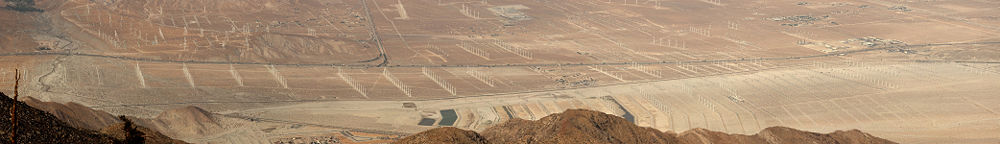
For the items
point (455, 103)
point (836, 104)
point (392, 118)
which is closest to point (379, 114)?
point (392, 118)

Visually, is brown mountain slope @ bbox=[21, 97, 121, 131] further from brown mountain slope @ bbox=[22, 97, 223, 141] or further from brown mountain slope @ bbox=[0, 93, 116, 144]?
brown mountain slope @ bbox=[0, 93, 116, 144]

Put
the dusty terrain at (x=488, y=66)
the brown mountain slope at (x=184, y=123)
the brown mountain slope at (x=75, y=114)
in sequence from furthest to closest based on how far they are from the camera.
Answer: the dusty terrain at (x=488, y=66) → the brown mountain slope at (x=184, y=123) → the brown mountain slope at (x=75, y=114)

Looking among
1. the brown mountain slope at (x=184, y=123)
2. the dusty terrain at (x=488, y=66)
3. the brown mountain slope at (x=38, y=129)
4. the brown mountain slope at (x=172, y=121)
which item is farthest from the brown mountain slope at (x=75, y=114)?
the brown mountain slope at (x=38, y=129)

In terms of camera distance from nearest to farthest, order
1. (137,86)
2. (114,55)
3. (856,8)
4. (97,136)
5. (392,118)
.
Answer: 1. (97,136)
2. (392,118)
3. (137,86)
4. (114,55)
5. (856,8)

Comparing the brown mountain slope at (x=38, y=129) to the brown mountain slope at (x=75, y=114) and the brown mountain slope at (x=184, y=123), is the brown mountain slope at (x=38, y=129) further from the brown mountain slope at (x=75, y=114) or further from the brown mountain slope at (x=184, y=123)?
the brown mountain slope at (x=184, y=123)

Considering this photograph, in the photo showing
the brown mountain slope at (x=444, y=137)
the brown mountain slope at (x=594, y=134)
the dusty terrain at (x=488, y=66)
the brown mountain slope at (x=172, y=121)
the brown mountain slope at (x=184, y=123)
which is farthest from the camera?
the dusty terrain at (x=488, y=66)

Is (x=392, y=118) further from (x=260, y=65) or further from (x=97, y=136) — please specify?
(x=97, y=136)

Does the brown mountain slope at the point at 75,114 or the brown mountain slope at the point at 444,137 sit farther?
the brown mountain slope at the point at 75,114
